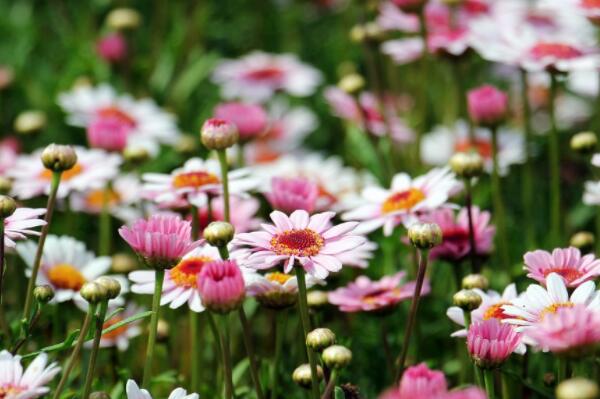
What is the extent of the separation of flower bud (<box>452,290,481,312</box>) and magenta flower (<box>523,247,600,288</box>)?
0.11 m

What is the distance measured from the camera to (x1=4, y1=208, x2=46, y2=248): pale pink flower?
1796 millimetres

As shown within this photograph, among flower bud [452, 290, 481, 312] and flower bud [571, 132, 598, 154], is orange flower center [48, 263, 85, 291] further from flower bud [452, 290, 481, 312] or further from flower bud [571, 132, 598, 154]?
flower bud [571, 132, 598, 154]

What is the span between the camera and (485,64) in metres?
4.43

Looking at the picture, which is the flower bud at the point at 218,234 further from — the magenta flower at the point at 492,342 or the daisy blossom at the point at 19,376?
the magenta flower at the point at 492,342

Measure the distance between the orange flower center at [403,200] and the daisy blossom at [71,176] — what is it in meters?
0.73

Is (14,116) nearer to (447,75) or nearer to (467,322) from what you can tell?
(447,75)

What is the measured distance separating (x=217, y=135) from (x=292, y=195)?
0.26m

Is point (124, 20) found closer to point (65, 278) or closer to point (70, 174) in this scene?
point (70, 174)

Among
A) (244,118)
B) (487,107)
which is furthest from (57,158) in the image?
(487,107)

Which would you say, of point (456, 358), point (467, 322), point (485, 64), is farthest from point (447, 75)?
point (467, 322)

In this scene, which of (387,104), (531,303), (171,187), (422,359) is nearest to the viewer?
(531,303)

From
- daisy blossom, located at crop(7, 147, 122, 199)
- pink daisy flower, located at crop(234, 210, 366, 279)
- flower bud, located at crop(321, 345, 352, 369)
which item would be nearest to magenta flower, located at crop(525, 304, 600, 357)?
flower bud, located at crop(321, 345, 352, 369)

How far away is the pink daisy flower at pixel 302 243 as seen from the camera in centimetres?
172

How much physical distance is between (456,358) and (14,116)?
7.19 feet
